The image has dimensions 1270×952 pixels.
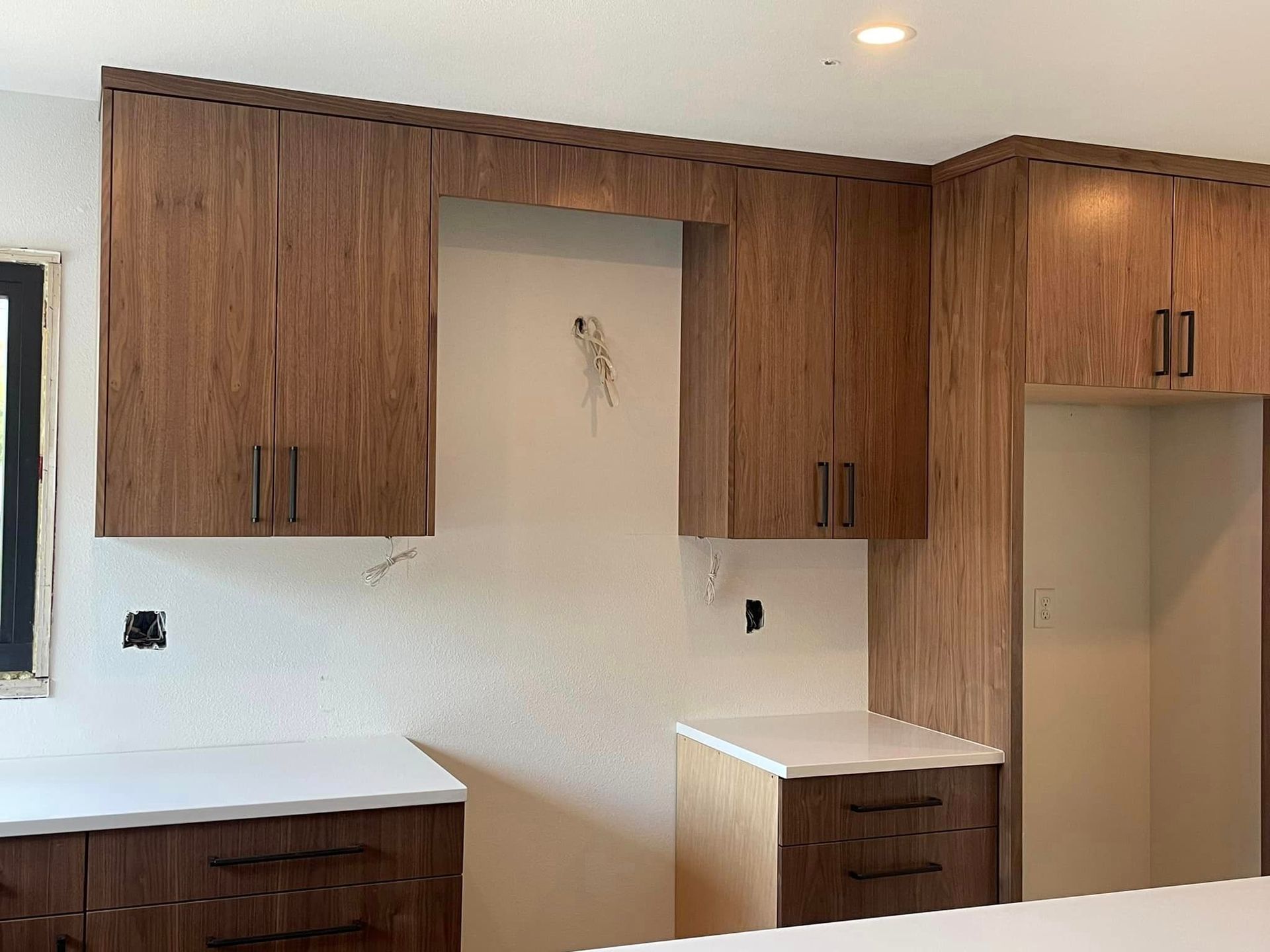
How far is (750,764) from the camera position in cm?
300

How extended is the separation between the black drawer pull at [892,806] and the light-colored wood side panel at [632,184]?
149 cm

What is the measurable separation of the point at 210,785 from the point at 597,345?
1476 mm

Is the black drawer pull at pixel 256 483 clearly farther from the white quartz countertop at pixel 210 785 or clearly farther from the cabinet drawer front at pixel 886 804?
the cabinet drawer front at pixel 886 804

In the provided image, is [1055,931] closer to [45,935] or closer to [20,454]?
[45,935]

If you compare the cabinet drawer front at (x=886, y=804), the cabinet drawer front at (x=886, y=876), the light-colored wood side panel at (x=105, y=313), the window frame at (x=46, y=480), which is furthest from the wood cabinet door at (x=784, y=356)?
the window frame at (x=46, y=480)

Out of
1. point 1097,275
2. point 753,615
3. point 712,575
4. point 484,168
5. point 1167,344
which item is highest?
point 484,168

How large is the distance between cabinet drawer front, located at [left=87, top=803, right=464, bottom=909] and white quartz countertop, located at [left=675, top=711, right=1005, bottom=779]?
81 centimetres

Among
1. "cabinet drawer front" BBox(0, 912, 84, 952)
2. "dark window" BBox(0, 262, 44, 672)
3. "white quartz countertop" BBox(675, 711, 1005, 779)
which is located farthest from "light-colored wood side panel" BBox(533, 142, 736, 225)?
"cabinet drawer front" BBox(0, 912, 84, 952)

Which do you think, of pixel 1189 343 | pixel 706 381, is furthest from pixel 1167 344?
pixel 706 381

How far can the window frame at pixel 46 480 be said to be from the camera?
9.14 ft

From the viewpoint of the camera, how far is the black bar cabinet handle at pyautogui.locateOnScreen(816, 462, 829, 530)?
322 centimetres

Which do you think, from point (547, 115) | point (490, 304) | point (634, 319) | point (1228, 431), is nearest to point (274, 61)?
point (547, 115)

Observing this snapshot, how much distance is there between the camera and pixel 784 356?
10.5 ft

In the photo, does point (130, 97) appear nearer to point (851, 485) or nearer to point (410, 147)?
point (410, 147)
